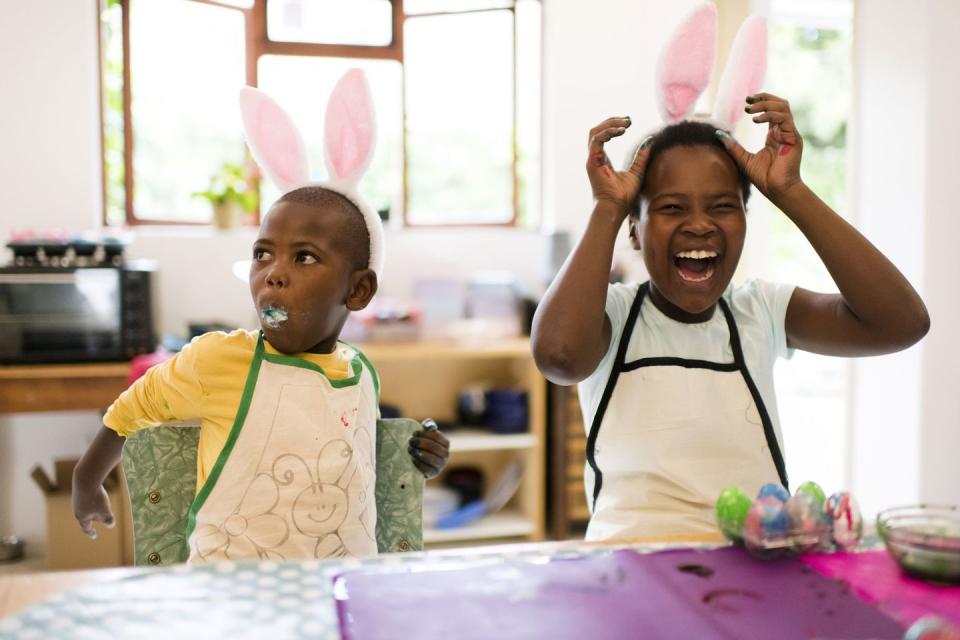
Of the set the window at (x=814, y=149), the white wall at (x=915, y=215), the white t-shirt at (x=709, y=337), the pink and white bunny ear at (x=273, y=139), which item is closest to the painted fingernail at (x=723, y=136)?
the white t-shirt at (x=709, y=337)

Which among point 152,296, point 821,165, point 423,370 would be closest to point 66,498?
point 152,296

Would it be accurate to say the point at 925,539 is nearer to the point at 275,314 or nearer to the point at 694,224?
the point at 694,224

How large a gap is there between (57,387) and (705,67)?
238 cm

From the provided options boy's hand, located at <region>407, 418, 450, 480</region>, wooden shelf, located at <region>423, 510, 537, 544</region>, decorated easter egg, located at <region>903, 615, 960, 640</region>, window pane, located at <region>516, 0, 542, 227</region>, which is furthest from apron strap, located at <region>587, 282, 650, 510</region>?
window pane, located at <region>516, 0, 542, 227</region>

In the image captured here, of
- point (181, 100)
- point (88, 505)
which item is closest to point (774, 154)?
point (88, 505)

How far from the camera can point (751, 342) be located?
1344 mm

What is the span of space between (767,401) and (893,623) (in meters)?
0.54

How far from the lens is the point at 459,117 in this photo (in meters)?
3.91

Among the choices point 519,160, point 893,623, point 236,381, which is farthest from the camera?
point 519,160

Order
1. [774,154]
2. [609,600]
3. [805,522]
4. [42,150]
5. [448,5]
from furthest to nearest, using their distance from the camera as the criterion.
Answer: [448,5] < [42,150] < [774,154] < [805,522] < [609,600]

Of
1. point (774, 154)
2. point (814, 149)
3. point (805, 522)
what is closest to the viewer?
point (805, 522)

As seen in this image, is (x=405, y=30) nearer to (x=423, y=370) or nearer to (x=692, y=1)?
(x=692, y=1)

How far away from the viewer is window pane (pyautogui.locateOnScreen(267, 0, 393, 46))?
144 inches

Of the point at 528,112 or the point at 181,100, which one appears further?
the point at 528,112
